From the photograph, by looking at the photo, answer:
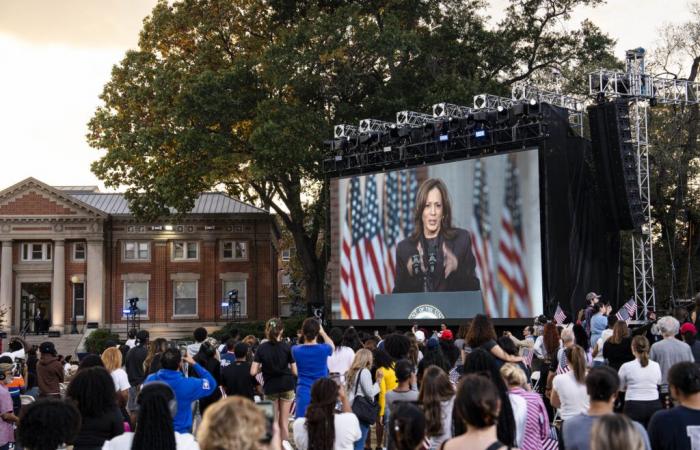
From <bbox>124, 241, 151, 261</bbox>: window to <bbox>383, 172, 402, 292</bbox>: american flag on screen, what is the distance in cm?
2407

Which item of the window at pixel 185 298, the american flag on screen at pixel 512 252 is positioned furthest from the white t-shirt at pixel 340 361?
the window at pixel 185 298

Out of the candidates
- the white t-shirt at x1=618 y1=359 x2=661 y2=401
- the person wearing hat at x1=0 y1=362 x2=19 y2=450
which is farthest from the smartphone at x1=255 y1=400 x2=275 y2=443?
the white t-shirt at x1=618 y1=359 x2=661 y2=401

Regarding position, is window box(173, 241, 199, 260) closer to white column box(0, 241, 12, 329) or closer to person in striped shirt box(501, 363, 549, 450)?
white column box(0, 241, 12, 329)

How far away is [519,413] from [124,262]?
46607mm

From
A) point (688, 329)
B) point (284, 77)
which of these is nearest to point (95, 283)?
point (284, 77)

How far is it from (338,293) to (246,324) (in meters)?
13.2

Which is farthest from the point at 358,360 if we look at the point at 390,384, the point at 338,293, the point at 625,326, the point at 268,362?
the point at 338,293

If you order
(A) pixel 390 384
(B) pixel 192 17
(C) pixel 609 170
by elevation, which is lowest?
(A) pixel 390 384

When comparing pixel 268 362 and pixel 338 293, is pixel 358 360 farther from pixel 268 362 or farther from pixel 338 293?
pixel 338 293

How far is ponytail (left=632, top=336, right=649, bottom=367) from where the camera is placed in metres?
9.47

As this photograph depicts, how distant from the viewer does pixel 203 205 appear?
5328 centimetres

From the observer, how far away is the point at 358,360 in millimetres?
10359

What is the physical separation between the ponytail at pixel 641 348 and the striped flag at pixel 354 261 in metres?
22.2

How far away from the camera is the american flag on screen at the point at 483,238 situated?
2809 cm
